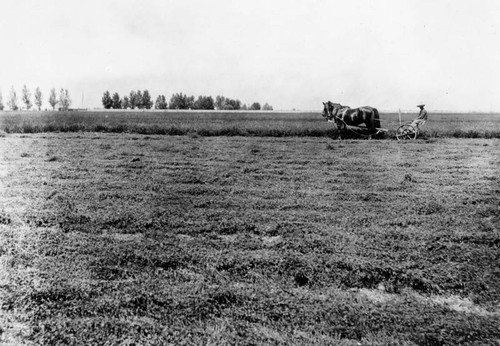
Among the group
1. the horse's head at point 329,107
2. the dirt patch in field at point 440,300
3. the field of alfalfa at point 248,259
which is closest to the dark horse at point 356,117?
the horse's head at point 329,107

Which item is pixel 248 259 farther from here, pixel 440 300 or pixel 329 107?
pixel 329 107

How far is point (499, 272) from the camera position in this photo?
16.5 feet

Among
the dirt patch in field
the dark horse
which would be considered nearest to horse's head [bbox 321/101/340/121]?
the dark horse

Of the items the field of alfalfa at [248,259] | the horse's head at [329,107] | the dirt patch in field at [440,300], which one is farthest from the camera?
the horse's head at [329,107]

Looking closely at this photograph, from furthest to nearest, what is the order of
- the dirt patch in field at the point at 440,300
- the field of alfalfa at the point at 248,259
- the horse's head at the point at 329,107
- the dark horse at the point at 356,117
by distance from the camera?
the horse's head at the point at 329,107, the dark horse at the point at 356,117, the dirt patch in field at the point at 440,300, the field of alfalfa at the point at 248,259

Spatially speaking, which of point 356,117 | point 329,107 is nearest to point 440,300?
point 356,117

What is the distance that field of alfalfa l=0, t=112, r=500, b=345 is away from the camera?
3.74 meters

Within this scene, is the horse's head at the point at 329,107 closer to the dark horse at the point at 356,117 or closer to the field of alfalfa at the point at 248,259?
the dark horse at the point at 356,117

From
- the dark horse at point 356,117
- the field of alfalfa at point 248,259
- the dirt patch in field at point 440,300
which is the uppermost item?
the dark horse at point 356,117

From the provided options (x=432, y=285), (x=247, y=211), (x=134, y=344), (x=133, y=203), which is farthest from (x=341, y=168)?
(x=134, y=344)

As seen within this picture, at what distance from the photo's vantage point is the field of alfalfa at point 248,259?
3.74 meters

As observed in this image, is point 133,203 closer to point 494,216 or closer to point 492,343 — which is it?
point 492,343

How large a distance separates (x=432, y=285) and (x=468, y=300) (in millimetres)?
425

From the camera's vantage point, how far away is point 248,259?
5.30 metres
